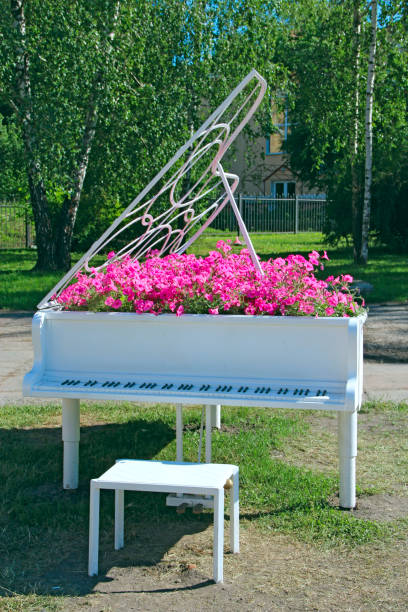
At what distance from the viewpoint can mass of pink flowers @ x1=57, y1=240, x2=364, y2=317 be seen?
14.4 feet

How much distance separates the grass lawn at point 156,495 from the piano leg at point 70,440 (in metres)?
0.09

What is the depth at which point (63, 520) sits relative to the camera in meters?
4.36

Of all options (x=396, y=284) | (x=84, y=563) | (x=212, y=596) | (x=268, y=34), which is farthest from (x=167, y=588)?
(x=268, y=34)

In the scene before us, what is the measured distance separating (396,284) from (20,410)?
9611mm

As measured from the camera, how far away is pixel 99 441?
19.4 feet

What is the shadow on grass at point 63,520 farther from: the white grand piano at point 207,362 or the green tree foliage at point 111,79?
the green tree foliage at point 111,79

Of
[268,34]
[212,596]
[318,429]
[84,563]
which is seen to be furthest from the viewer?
[268,34]

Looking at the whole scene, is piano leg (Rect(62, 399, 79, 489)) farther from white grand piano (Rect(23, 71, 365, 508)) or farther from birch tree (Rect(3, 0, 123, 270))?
birch tree (Rect(3, 0, 123, 270))

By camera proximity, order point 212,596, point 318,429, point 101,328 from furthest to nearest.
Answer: point 318,429 → point 101,328 → point 212,596

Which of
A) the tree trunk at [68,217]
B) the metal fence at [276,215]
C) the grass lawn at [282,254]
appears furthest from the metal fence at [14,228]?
the tree trunk at [68,217]

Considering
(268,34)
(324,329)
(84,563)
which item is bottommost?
(84,563)

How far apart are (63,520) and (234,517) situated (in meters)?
1.05

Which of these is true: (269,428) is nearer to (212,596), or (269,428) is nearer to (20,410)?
(20,410)

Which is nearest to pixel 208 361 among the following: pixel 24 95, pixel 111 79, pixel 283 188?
pixel 111 79
